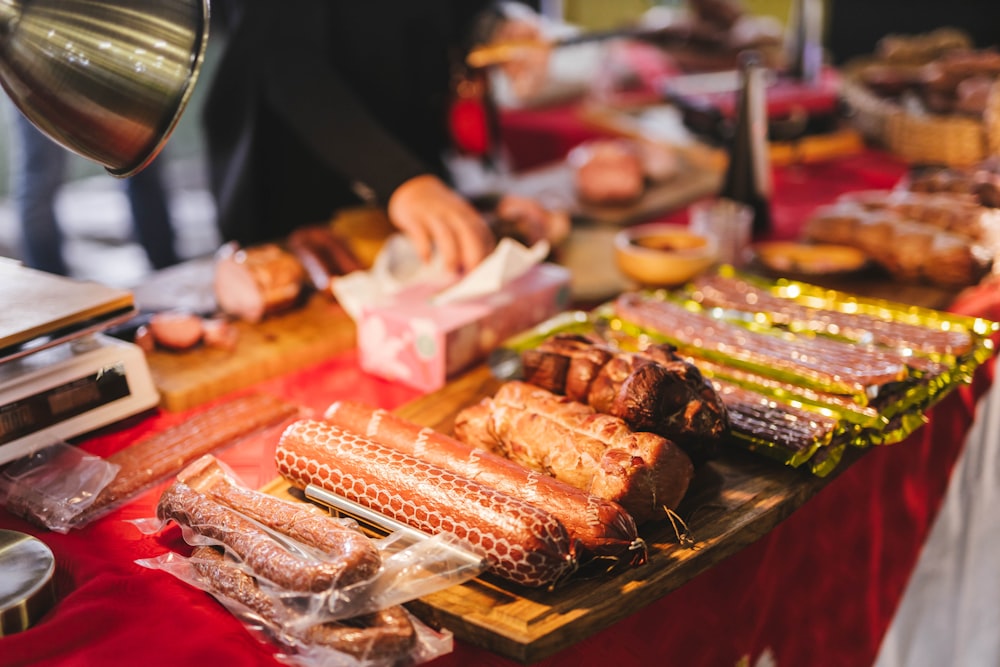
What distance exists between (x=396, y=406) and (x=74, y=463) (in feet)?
2.12

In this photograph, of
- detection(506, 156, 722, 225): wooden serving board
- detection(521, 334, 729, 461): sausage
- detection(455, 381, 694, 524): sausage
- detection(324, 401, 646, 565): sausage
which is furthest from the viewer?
detection(506, 156, 722, 225): wooden serving board

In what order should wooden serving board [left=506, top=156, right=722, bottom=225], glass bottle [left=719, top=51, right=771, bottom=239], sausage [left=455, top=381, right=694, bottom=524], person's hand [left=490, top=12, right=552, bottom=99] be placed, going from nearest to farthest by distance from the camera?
sausage [left=455, top=381, right=694, bottom=524] → glass bottle [left=719, top=51, right=771, bottom=239] → wooden serving board [left=506, top=156, right=722, bottom=225] → person's hand [left=490, top=12, right=552, bottom=99]

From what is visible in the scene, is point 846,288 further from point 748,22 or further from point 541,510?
point 748,22

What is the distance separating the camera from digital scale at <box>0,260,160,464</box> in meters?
1.48

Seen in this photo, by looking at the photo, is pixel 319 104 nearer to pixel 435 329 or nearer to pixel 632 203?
pixel 435 329

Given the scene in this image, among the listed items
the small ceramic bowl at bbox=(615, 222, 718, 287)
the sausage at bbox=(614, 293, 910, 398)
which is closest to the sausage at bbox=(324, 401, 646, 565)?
the sausage at bbox=(614, 293, 910, 398)

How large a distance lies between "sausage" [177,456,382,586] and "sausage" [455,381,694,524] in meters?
0.33

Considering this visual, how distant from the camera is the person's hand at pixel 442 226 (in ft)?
7.05

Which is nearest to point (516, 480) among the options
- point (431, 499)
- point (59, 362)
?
point (431, 499)

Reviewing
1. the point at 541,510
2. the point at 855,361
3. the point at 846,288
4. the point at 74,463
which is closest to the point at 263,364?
the point at 74,463

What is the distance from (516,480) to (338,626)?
341 millimetres

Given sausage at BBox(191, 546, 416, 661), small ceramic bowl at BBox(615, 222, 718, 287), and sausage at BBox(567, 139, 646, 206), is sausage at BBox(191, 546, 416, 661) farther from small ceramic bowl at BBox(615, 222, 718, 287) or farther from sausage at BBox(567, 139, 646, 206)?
sausage at BBox(567, 139, 646, 206)

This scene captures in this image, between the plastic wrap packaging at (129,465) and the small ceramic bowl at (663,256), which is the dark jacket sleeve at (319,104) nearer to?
the small ceramic bowl at (663,256)

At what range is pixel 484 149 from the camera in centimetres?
305
